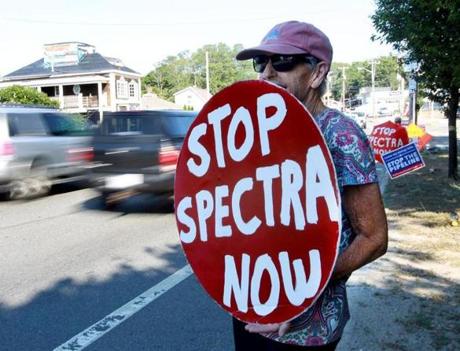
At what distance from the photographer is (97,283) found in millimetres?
5246

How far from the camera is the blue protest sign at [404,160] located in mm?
7992

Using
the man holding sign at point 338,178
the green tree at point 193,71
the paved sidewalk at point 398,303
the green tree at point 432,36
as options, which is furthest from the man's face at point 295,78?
the green tree at point 193,71

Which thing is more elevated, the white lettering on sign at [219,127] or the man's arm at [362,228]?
the white lettering on sign at [219,127]

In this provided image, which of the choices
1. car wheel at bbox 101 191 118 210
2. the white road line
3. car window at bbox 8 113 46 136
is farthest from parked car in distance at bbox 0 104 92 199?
the white road line

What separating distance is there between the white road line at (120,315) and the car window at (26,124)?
6447 millimetres

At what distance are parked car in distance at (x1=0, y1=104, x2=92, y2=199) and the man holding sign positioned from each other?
8.66 metres

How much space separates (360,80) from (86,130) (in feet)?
445

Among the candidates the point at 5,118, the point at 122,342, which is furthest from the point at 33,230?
the point at 122,342

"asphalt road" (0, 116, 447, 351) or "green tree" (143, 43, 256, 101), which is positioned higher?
"green tree" (143, 43, 256, 101)

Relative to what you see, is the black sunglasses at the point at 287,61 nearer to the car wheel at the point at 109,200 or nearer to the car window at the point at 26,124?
the car wheel at the point at 109,200

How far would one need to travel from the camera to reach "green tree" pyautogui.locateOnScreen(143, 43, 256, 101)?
110863 millimetres

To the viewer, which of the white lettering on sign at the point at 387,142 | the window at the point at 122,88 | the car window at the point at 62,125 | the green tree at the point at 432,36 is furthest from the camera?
the window at the point at 122,88

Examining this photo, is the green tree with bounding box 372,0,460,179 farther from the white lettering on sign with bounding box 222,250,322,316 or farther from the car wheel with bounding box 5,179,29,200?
the car wheel with bounding box 5,179,29,200

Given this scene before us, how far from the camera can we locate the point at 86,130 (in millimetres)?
11844
